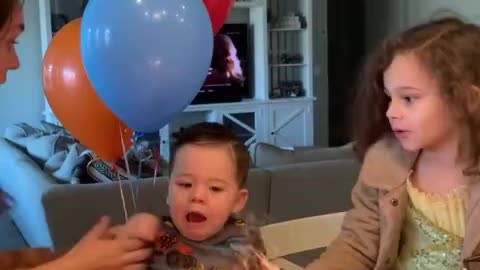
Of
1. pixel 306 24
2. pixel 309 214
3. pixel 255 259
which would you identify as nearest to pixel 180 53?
pixel 255 259

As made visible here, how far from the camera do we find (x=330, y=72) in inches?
280

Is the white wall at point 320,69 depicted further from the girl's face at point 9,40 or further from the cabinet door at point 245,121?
the girl's face at point 9,40

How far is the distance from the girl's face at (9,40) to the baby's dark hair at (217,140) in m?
0.36

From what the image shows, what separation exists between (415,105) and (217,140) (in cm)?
37

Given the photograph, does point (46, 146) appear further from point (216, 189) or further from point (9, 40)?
point (9, 40)

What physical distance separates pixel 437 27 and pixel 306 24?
5031 millimetres

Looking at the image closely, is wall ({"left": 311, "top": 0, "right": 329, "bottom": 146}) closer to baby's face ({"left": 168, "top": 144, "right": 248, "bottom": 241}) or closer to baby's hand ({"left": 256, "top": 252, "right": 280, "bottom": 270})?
baby's face ({"left": 168, "top": 144, "right": 248, "bottom": 241})

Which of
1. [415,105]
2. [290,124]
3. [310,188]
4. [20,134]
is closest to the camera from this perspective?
[415,105]

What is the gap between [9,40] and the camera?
1122 millimetres

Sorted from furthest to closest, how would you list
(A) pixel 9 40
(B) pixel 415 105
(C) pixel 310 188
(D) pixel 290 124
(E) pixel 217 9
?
(D) pixel 290 124
(C) pixel 310 188
(E) pixel 217 9
(B) pixel 415 105
(A) pixel 9 40

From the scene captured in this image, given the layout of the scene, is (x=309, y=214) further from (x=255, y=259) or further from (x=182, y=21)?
(x=255, y=259)

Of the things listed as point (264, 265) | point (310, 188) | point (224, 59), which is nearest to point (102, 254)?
point (264, 265)

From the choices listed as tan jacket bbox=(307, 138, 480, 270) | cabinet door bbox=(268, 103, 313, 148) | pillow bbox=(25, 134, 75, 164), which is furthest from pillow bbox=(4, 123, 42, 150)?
tan jacket bbox=(307, 138, 480, 270)

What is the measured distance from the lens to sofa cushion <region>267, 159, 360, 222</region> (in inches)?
109
